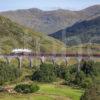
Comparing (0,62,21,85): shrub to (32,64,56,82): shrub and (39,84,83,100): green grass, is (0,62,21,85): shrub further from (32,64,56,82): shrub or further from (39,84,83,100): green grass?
(39,84,83,100): green grass

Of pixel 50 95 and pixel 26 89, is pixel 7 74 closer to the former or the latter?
pixel 26 89

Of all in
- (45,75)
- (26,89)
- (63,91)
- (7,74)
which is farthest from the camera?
(7,74)

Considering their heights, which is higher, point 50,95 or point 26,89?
point 26,89

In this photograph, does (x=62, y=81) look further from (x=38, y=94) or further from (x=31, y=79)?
(x=38, y=94)

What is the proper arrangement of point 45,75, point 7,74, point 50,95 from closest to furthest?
point 50,95
point 45,75
point 7,74

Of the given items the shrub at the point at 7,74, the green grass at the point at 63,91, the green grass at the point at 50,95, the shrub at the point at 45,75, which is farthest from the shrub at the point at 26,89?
the shrub at the point at 45,75

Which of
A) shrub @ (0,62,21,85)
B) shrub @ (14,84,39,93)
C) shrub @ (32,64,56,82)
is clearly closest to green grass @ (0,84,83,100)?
shrub @ (14,84,39,93)

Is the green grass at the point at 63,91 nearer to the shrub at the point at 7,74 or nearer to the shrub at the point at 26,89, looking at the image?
the shrub at the point at 26,89

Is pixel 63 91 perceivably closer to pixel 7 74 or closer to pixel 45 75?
pixel 45 75

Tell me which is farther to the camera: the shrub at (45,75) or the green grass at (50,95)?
the shrub at (45,75)

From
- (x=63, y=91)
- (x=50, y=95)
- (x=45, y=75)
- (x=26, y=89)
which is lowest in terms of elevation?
(x=50, y=95)

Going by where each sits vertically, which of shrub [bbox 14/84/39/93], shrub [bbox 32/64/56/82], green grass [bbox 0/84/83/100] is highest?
shrub [bbox 32/64/56/82]

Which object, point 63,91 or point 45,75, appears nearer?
point 63,91

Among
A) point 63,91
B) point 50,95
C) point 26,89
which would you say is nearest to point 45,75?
point 63,91
